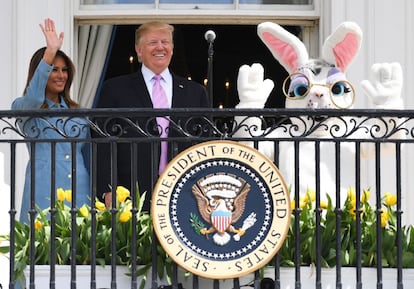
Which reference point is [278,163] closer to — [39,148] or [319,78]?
[319,78]

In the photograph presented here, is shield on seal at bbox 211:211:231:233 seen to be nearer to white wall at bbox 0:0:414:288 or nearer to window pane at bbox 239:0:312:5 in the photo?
white wall at bbox 0:0:414:288

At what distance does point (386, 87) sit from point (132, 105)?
1644 mm

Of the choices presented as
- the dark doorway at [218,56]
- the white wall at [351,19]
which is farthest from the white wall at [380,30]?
the dark doorway at [218,56]

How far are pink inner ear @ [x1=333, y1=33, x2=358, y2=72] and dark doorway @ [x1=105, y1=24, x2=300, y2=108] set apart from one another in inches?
107

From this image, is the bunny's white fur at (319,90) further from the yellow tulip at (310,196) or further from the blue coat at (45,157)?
the blue coat at (45,157)

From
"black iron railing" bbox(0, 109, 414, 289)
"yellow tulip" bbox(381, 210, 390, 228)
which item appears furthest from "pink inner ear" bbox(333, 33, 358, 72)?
"yellow tulip" bbox(381, 210, 390, 228)

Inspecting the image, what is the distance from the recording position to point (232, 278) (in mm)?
7465

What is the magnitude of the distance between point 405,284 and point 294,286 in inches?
23.4

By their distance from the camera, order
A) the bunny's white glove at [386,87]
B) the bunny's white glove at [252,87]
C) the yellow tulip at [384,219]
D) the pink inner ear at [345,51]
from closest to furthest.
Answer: the yellow tulip at [384,219] → the bunny's white glove at [386,87] → the bunny's white glove at [252,87] → the pink inner ear at [345,51]

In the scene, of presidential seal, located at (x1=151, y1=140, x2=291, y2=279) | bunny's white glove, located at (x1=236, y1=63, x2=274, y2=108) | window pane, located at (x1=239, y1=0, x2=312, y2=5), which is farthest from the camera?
window pane, located at (x1=239, y1=0, x2=312, y2=5)

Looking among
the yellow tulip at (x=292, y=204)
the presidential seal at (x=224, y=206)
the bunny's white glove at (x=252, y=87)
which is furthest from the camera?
the bunny's white glove at (x=252, y=87)

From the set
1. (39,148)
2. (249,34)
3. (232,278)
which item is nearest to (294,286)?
(232,278)

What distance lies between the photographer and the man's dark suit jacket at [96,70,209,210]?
8.67 m

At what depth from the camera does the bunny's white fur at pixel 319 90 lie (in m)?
8.02
